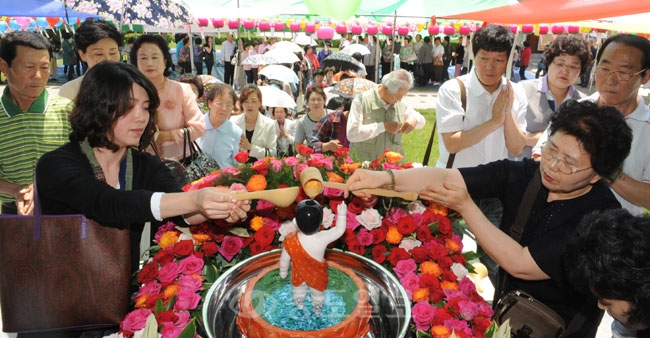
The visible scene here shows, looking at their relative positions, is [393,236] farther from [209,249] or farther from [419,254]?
[209,249]

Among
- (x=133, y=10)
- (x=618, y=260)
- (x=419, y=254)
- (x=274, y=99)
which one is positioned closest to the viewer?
(x=618, y=260)

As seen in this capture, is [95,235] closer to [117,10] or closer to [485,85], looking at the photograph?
[485,85]

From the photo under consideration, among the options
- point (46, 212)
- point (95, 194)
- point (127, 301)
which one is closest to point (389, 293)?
point (127, 301)

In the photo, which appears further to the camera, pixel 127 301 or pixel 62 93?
pixel 62 93

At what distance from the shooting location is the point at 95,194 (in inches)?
62.6

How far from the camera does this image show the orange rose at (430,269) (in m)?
1.84

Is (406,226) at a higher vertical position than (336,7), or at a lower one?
lower

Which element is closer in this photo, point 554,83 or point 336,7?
point 554,83

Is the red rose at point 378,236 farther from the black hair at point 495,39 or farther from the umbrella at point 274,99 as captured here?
the umbrella at point 274,99

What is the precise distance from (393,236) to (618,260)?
35.1 inches

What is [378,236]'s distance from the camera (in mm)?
2014

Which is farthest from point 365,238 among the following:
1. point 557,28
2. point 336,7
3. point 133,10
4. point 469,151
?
point 557,28

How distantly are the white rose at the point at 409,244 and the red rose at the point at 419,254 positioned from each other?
5cm

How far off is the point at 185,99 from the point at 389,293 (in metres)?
2.36
